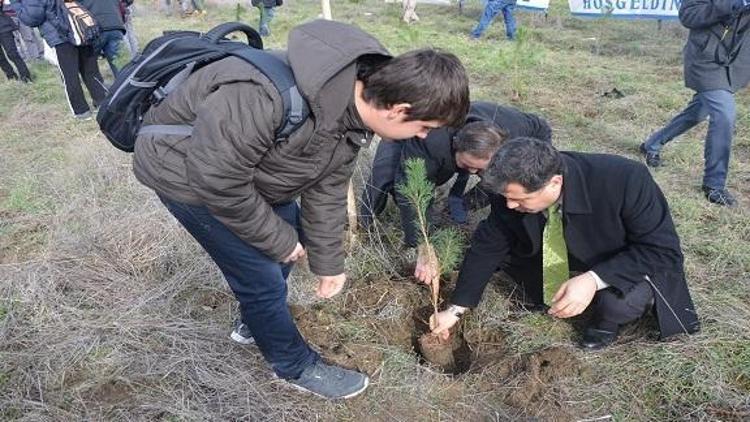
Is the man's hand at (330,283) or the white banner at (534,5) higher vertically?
the white banner at (534,5)

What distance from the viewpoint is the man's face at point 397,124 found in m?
1.39

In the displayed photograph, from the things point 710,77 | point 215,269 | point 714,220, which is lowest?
point 714,220

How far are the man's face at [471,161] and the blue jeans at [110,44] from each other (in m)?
3.99

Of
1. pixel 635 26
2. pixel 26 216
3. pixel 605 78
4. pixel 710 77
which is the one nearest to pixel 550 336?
pixel 710 77

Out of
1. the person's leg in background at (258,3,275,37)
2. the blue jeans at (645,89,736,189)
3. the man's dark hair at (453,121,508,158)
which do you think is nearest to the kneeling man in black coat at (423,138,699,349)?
the man's dark hair at (453,121,508,158)

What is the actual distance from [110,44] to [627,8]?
7.63m

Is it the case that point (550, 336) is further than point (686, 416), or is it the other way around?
point (550, 336)

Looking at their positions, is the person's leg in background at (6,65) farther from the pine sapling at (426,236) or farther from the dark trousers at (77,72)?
the pine sapling at (426,236)

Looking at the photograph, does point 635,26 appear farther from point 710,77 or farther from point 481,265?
point 481,265

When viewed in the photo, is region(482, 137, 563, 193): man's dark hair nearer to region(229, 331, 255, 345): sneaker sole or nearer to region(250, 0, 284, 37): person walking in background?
Result: region(229, 331, 255, 345): sneaker sole

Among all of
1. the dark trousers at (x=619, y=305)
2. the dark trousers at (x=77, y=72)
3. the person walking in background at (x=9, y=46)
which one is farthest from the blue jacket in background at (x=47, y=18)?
the dark trousers at (x=619, y=305)

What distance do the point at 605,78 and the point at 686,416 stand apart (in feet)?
16.5

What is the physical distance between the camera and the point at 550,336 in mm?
2377

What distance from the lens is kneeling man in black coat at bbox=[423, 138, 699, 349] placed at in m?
1.92
